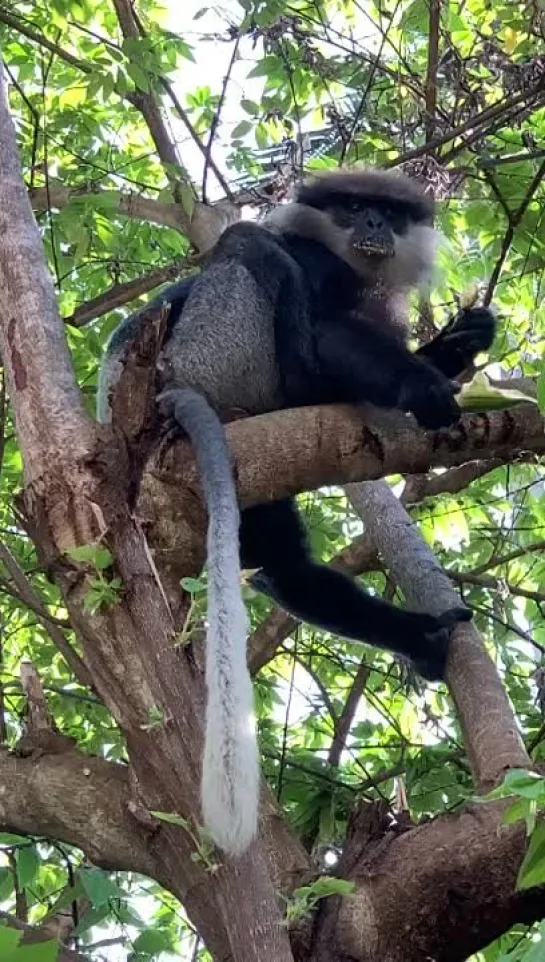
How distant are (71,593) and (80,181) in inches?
111

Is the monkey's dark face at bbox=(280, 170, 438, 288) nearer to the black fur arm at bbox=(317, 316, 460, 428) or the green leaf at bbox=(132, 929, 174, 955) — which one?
the black fur arm at bbox=(317, 316, 460, 428)

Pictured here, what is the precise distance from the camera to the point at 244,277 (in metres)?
3.67

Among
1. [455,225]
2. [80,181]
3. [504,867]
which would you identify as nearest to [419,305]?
[455,225]

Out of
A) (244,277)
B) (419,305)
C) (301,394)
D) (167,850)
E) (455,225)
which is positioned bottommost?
(167,850)

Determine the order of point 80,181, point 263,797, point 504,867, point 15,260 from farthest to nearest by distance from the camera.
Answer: point 80,181 → point 15,260 → point 263,797 → point 504,867

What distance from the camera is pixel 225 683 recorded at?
80.5 inches

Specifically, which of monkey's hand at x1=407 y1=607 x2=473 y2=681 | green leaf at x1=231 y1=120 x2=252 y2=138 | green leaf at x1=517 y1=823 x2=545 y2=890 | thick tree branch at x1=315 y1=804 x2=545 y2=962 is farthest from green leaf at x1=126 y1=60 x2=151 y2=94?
green leaf at x1=517 y1=823 x2=545 y2=890

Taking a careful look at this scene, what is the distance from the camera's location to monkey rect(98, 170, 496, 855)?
333cm

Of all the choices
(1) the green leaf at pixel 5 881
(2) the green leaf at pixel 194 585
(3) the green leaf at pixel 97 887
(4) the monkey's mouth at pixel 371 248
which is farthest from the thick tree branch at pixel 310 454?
(4) the monkey's mouth at pixel 371 248

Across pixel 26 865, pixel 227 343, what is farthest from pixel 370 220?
pixel 26 865

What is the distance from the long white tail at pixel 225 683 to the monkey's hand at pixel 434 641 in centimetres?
107

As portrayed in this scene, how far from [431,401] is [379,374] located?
0.83 ft

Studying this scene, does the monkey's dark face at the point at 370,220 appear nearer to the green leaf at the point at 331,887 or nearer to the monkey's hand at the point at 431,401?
the monkey's hand at the point at 431,401

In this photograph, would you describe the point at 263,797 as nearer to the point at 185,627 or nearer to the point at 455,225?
the point at 185,627
